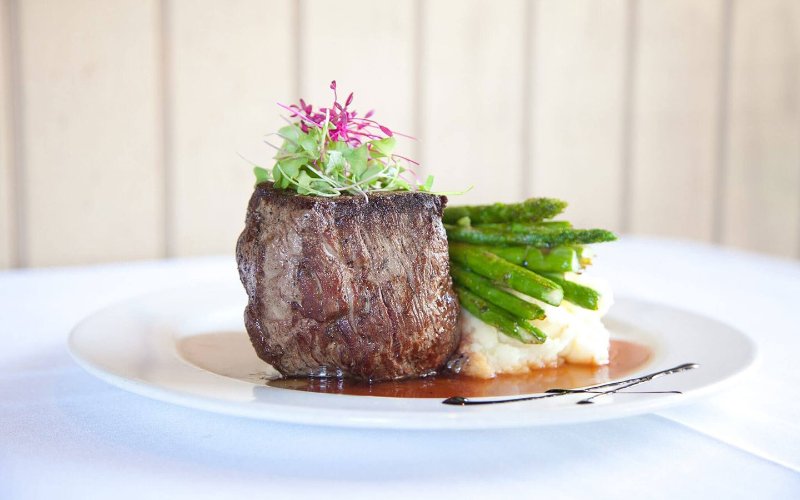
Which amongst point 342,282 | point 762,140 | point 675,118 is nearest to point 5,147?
point 342,282

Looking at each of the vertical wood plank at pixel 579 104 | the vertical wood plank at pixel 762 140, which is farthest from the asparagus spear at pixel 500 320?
the vertical wood plank at pixel 762 140

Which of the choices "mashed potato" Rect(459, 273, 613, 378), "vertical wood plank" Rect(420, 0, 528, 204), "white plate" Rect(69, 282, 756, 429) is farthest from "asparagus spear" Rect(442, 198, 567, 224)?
"vertical wood plank" Rect(420, 0, 528, 204)

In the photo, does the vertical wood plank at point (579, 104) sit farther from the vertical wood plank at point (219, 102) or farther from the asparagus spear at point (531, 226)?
the asparagus spear at point (531, 226)

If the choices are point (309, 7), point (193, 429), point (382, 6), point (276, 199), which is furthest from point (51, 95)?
point (193, 429)

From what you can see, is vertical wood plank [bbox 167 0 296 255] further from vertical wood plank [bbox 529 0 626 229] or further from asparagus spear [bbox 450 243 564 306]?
asparagus spear [bbox 450 243 564 306]

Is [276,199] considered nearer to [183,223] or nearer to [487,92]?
[183,223]

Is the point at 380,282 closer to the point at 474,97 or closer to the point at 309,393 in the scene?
the point at 309,393
